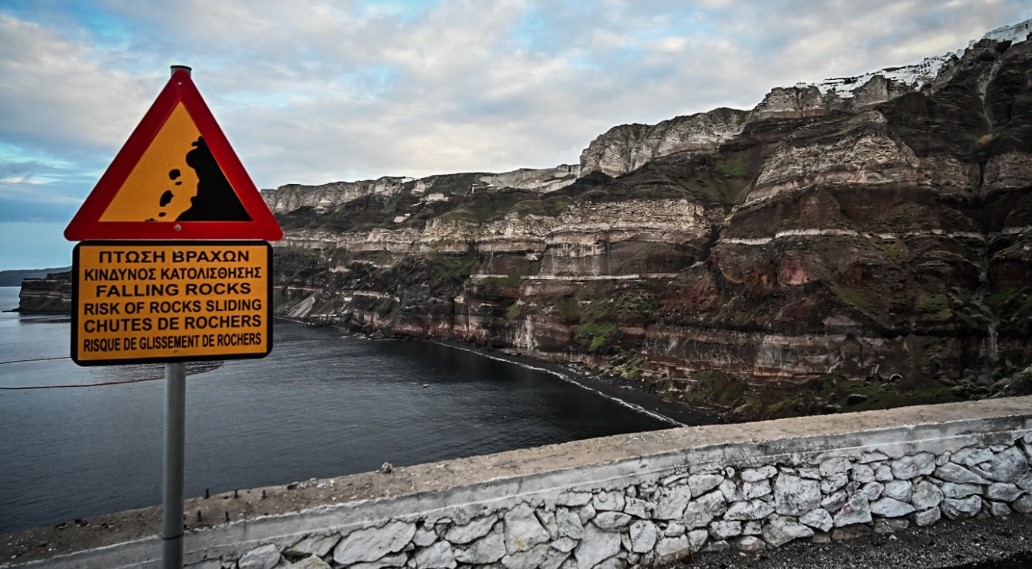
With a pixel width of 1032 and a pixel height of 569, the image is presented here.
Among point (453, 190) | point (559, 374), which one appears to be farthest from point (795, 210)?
point (453, 190)

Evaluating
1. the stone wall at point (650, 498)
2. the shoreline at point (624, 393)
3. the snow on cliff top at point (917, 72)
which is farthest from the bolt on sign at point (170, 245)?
the snow on cliff top at point (917, 72)

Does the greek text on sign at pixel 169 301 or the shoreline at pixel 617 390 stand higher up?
the greek text on sign at pixel 169 301

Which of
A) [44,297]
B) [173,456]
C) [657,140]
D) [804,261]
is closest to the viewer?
[173,456]

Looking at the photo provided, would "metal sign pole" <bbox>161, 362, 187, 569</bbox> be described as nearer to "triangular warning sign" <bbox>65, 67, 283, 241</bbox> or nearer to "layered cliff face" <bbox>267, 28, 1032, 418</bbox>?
"triangular warning sign" <bbox>65, 67, 283, 241</bbox>

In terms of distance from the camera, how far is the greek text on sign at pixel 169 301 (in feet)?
9.46

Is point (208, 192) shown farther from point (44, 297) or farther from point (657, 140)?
point (44, 297)

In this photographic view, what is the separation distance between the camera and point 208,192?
2992 mm

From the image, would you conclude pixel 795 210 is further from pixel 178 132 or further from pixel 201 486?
pixel 178 132

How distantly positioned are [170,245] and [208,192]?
1.16 feet

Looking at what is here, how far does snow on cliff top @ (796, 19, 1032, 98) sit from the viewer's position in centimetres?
→ 5766

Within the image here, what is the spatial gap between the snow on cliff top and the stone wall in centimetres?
7183

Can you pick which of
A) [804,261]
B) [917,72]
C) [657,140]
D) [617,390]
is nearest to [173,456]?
[804,261]

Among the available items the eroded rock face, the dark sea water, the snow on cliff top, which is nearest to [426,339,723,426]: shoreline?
the dark sea water

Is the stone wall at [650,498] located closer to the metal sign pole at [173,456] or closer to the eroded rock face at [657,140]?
the metal sign pole at [173,456]
